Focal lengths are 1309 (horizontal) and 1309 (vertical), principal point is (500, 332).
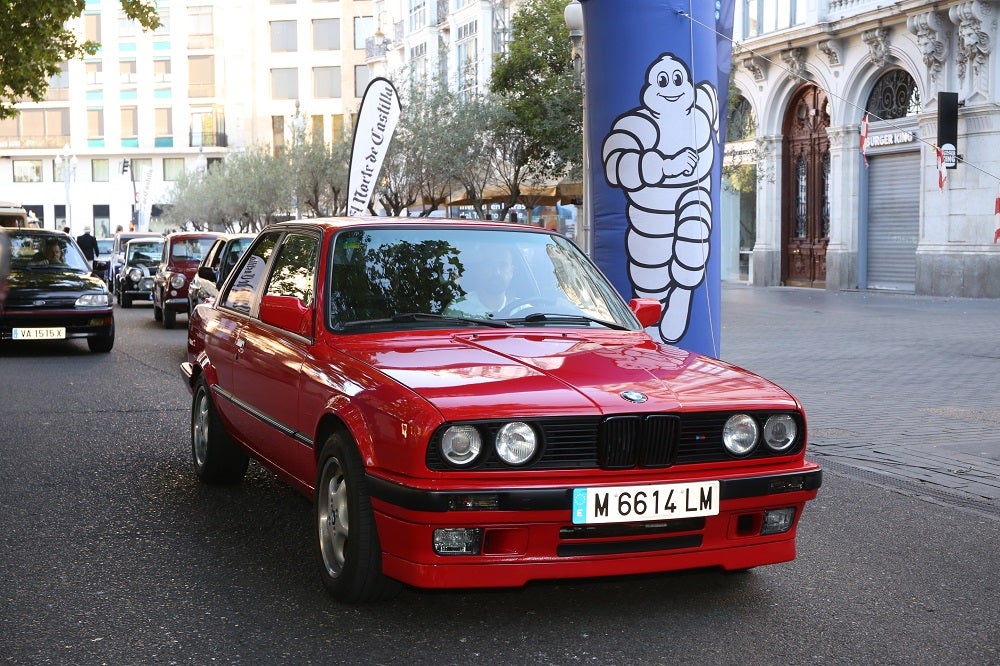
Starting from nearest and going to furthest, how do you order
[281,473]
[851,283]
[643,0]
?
1. [281,473]
2. [643,0]
3. [851,283]

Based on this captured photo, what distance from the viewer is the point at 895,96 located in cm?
2922

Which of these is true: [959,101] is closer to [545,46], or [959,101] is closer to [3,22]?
[545,46]

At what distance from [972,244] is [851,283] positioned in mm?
4685

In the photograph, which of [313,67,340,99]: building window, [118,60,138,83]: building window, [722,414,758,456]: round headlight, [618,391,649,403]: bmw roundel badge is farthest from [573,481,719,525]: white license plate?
[118,60,138,83]: building window

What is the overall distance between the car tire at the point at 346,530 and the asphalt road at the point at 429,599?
0.30ft

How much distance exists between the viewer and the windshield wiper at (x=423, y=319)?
5.48 metres

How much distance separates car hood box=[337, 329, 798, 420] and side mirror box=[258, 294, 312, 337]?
351mm

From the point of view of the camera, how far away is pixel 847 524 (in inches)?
251

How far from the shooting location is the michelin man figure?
30.6 ft

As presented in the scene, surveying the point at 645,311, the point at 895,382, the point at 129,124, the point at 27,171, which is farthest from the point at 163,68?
the point at 645,311

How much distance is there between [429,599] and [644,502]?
3.25 ft

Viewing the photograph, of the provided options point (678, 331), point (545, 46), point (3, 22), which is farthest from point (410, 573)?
point (545, 46)

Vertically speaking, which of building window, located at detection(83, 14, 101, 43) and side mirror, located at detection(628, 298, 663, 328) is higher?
building window, located at detection(83, 14, 101, 43)

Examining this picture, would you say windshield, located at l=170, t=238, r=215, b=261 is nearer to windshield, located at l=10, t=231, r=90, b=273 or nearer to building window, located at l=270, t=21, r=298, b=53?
windshield, located at l=10, t=231, r=90, b=273
